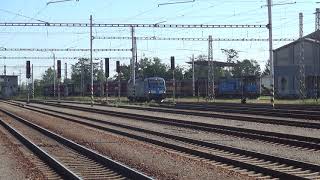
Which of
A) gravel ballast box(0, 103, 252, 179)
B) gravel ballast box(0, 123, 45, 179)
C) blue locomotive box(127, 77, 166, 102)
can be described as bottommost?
gravel ballast box(0, 123, 45, 179)

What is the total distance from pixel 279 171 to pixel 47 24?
47.9 m

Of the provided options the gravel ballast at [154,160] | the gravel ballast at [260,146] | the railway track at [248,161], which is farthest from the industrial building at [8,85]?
the railway track at [248,161]

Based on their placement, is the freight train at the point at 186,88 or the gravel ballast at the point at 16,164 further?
the freight train at the point at 186,88

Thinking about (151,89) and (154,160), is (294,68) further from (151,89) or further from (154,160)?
(154,160)

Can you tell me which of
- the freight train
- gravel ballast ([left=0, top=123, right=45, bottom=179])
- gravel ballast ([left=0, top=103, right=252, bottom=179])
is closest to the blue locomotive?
the freight train


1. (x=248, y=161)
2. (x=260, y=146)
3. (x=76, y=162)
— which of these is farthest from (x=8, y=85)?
(x=248, y=161)

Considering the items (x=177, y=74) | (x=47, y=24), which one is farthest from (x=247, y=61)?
(x=47, y=24)

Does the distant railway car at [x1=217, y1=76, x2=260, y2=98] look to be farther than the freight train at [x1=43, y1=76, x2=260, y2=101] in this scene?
Yes

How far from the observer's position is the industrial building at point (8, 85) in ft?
386

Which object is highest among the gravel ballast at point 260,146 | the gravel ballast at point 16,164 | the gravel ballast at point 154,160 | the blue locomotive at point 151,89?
the blue locomotive at point 151,89

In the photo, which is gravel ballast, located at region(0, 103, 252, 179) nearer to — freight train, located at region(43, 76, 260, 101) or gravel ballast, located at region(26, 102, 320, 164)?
gravel ballast, located at region(26, 102, 320, 164)

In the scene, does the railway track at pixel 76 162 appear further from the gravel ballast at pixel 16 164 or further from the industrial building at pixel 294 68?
the industrial building at pixel 294 68

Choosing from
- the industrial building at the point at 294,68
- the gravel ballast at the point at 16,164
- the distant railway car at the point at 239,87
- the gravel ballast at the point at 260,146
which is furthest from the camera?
the distant railway car at the point at 239,87

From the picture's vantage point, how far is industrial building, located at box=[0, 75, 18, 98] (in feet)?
386
